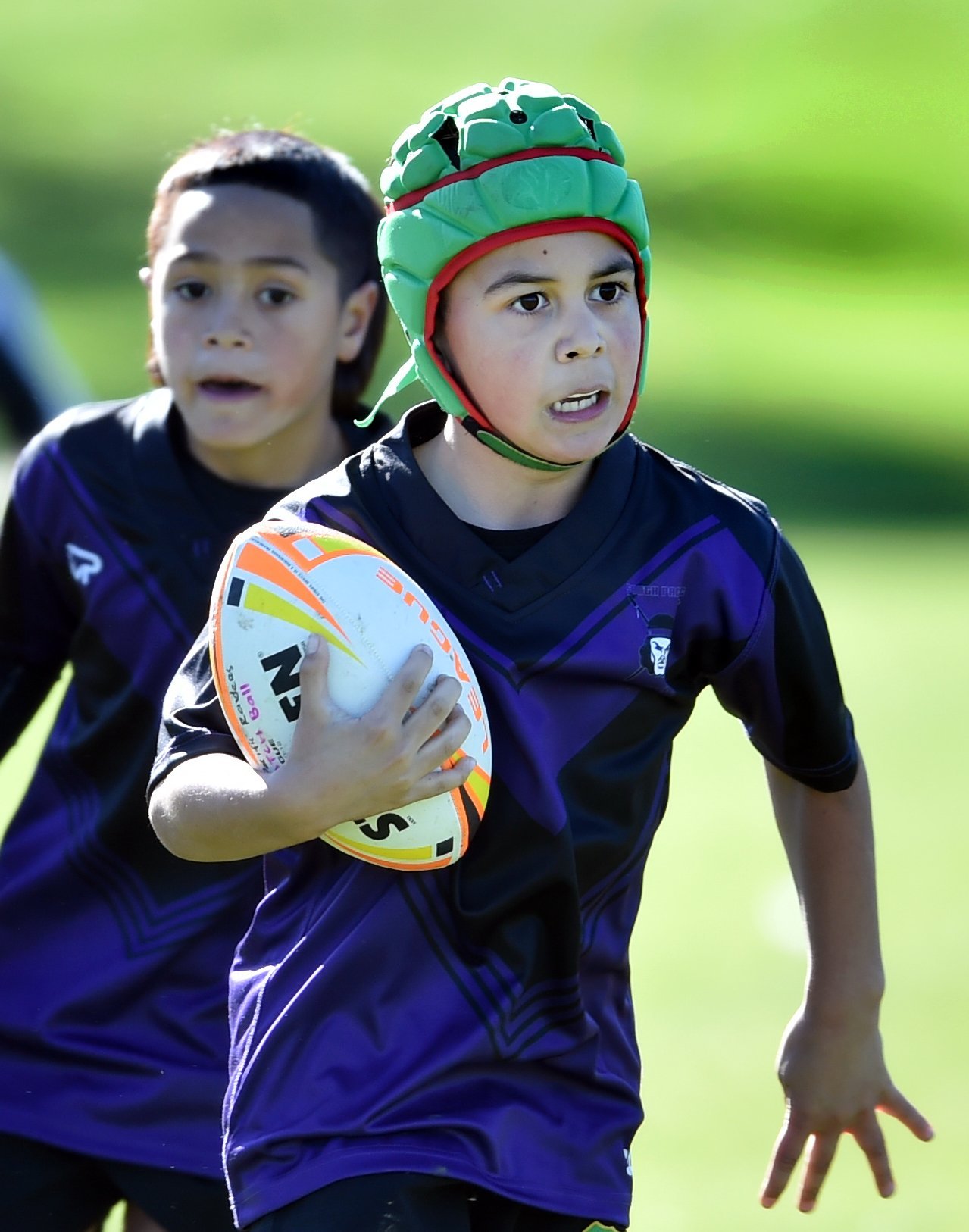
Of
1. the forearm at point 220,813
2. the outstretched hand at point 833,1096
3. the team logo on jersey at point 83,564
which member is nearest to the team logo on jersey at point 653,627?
the forearm at point 220,813

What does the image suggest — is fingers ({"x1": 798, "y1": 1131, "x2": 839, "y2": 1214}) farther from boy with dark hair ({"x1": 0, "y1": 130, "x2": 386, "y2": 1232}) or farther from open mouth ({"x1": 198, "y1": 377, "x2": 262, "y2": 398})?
open mouth ({"x1": 198, "y1": 377, "x2": 262, "y2": 398})

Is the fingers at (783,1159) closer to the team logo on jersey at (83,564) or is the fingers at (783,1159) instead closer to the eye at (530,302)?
the eye at (530,302)

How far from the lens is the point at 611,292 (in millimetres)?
2965

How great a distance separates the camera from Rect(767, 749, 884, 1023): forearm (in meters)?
3.25

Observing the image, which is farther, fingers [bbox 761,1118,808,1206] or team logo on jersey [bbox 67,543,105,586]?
team logo on jersey [bbox 67,543,105,586]

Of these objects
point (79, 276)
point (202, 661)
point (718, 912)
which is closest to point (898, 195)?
point (79, 276)

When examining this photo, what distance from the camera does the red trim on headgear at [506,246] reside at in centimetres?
289

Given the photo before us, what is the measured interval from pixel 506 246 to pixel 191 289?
1.17m

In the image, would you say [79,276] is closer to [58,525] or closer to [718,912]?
[718,912]

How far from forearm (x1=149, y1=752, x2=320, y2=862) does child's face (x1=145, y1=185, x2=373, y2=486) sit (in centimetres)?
111

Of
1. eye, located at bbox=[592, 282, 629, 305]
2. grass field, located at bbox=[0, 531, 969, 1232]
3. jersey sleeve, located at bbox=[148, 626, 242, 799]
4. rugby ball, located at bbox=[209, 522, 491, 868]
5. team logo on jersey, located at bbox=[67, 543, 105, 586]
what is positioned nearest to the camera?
rugby ball, located at bbox=[209, 522, 491, 868]

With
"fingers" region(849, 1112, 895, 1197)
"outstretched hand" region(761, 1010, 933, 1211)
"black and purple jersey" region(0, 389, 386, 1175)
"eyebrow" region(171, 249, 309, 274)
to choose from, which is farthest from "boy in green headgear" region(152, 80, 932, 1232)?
"eyebrow" region(171, 249, 309, 274)

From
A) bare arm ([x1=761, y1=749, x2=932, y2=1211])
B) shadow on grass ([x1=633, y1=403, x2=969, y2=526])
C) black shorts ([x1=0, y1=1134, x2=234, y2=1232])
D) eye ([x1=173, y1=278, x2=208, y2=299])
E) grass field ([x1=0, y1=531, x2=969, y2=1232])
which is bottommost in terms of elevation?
shadow on grass ([x1=633, y1=403, x2=969, y2=526])

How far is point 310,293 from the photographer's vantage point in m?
3.93
